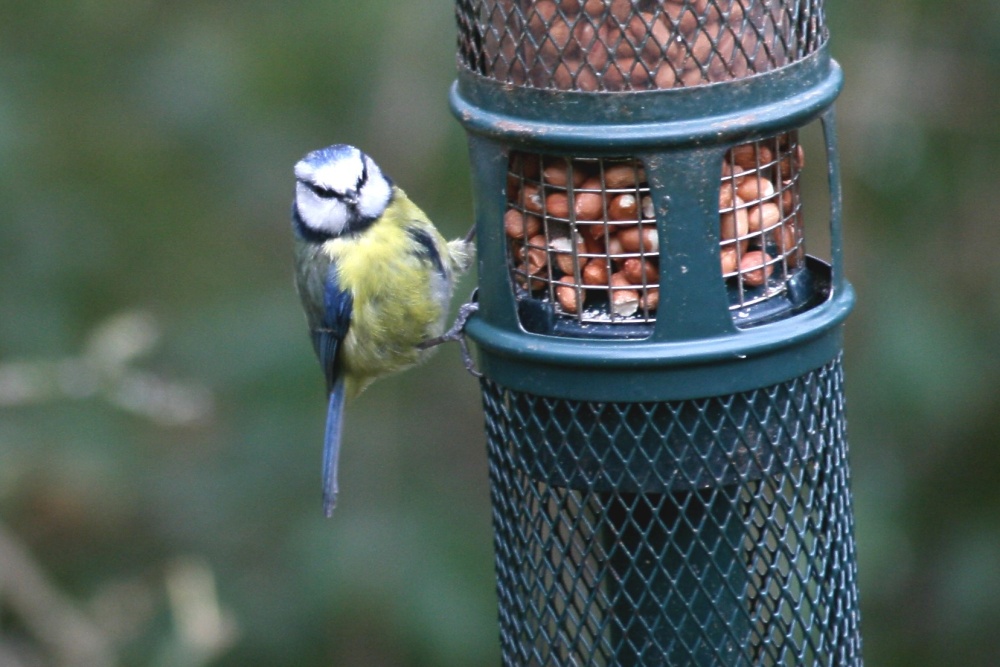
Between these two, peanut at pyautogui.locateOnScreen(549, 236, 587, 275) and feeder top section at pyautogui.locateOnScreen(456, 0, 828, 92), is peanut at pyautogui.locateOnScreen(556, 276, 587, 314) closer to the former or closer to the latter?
peanut at pyautogui.locateOnScreen(549, 236, 587, 275)

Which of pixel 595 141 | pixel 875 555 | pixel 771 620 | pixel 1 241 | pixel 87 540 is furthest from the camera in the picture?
pixel 87 540

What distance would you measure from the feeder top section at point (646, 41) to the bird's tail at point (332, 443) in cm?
160

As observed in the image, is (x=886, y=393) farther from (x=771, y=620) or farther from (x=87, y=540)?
(x=87, y=540)

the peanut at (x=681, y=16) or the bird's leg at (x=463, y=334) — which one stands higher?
the peanut at (x=681, y=16)

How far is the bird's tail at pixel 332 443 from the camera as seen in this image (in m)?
3.78

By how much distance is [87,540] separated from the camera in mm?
5598

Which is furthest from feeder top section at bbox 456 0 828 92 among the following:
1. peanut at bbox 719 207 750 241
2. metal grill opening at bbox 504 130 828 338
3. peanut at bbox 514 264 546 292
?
peanut at bbox 514 264 546 292

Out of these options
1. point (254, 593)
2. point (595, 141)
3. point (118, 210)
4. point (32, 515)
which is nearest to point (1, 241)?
point (118, 210)

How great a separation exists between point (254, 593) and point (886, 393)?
2.45 meters

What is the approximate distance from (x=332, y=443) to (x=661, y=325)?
5.43 ft

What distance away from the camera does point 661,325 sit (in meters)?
2.47

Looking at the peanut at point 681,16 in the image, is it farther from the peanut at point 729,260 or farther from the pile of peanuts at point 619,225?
the peanut at point 729,260

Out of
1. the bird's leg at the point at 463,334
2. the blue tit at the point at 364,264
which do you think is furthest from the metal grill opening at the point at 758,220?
the blue tit at the point at 364,264

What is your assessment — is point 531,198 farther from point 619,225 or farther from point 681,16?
point 681,16
